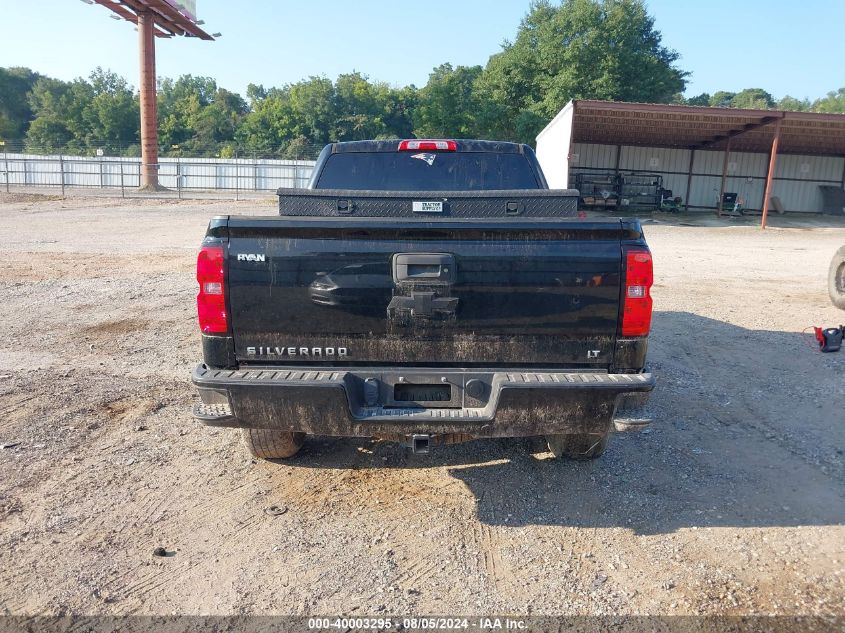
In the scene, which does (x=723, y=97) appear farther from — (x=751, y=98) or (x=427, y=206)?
(x=427, y=206)

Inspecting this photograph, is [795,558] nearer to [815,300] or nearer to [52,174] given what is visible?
[815,300]

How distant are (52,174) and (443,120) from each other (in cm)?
2779

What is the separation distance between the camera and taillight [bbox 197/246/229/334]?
3.13 metres

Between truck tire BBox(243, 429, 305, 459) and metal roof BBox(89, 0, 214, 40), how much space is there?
3857cm

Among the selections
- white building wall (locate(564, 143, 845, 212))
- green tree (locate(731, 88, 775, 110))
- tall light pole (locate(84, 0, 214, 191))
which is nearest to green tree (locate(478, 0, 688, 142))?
white building wall (locate(564, 143, 845, 212))

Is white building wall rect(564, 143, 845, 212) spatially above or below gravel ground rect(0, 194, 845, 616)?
above

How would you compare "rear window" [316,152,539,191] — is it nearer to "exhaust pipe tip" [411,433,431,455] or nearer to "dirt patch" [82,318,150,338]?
"exhaust pipe tip" [411,433,431,455]

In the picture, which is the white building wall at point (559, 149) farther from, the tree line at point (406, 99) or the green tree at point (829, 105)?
the green tree at point (829, 105)

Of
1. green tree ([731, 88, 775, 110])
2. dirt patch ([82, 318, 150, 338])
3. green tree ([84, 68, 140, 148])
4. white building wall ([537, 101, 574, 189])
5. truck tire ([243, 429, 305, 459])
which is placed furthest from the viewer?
green tree ([731, 88, 775, 110])

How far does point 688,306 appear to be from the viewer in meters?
9.39

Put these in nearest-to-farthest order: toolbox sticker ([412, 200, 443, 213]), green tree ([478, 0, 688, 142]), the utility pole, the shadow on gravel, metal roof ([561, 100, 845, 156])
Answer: the shadow on gravel → toolbox sticker ([412, 200, 443, 213]) → metal roof ([561, 100, 845, 156]) → the utility pole → green tree ([478, 0, 688, 142])

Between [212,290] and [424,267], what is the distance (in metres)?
1.08

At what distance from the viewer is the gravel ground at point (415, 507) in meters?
2.89

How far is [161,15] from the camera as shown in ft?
123
